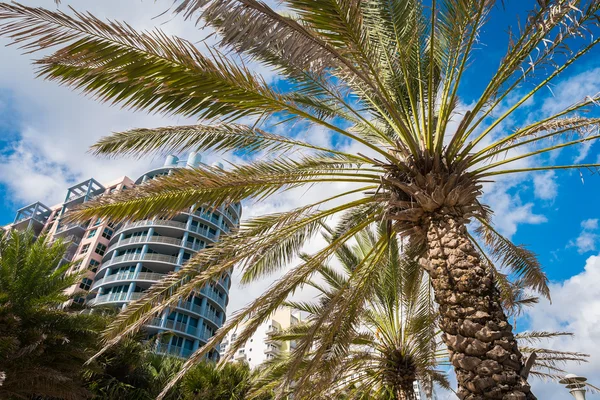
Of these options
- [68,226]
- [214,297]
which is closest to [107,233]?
[214,297]

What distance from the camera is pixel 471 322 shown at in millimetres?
4504

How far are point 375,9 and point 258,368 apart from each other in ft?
51.7

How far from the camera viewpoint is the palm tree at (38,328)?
8.11 metres

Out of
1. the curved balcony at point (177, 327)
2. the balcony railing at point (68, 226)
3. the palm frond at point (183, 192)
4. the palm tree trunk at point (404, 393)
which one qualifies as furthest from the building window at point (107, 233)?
the palm frond at point (183, 192)

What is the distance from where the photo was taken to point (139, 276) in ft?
146

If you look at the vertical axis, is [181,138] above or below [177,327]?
below

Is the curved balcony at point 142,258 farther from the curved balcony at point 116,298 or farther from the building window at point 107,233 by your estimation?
the building window at point 107,233

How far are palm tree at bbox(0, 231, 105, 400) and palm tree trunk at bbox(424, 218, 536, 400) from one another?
7562mm

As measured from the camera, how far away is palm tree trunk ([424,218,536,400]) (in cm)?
409

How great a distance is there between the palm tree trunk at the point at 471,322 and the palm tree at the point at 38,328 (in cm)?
756

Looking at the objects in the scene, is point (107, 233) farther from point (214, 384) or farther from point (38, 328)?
point (38, 328)

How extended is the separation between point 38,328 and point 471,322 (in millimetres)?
8900

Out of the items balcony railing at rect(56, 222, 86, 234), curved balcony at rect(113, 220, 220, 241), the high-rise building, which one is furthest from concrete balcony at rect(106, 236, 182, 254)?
balcony railing at rect(56, 222, 86, 234)

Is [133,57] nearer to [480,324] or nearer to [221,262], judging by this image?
[221,262]
